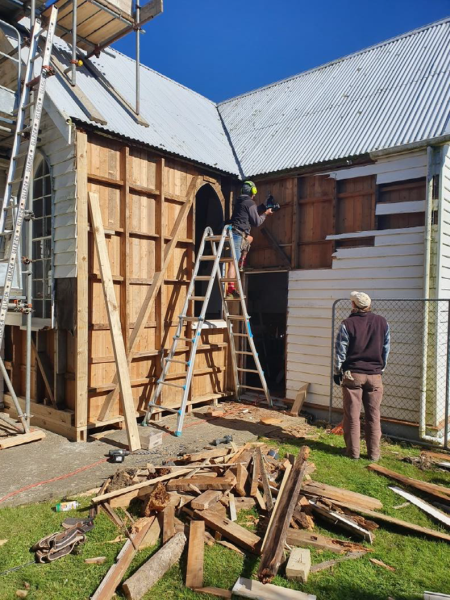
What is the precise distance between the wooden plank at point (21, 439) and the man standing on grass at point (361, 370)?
4220 mm

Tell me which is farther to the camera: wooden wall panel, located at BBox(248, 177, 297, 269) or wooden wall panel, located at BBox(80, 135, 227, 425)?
wooden wall panel, located at BBox(248, 177, 297, 269)

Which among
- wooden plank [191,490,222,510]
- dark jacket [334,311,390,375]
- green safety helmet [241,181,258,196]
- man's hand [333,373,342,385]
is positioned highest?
green safety helmet [241,181,258,196]

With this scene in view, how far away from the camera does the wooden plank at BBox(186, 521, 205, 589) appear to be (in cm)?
322

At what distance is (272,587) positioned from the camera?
313 cm

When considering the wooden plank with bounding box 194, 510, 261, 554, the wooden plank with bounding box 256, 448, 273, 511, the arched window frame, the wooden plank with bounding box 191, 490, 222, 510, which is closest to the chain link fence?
the wooden plank with bounding box 256, 448, 273, 511

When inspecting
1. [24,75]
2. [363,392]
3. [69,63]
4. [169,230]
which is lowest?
[363,392]

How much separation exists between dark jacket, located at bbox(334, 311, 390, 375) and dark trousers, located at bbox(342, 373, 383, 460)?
0.43ft

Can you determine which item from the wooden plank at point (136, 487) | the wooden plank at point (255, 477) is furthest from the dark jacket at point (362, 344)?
the wooden plank at point (136, 487)

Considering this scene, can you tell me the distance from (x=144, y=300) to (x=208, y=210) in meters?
4.92

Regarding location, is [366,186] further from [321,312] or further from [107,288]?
[107,288]

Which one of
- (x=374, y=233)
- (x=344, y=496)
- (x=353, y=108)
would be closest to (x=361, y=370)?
(x=344, y=496)

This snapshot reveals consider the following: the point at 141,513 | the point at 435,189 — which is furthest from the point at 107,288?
the point at 435,189

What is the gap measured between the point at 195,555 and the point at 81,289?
12.6 ft

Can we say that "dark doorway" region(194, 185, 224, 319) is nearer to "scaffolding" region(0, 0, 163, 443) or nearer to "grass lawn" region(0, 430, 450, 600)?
"scaffolding" region(0, 0, 163, 443)
